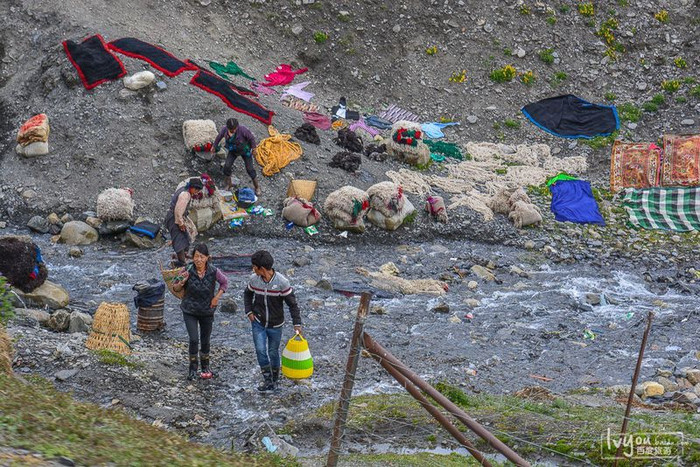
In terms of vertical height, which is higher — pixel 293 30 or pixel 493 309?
pixel 293 30

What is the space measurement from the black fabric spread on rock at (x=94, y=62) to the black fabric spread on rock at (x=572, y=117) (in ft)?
27.1

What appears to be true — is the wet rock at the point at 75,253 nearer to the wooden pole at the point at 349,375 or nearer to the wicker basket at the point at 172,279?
the wicker basket at the point at 172,279

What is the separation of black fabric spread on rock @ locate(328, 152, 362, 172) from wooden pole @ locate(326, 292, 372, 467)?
8.81m

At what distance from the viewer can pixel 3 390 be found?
5762 mm

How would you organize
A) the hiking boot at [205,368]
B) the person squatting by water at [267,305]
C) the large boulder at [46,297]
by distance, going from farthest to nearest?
the large boulder at [46,297], the hiking boot at [205,368], the person squatting by water at [267,305]

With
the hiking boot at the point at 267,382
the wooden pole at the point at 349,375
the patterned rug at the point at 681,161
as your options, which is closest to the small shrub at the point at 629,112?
the patterned rug at the point at 681,161

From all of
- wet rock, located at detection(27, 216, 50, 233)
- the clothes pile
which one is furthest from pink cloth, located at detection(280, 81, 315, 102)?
wet rock, located at detection(27, 216, 50, 233)

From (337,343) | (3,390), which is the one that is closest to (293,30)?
(337,343)

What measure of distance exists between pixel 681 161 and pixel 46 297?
10972mm

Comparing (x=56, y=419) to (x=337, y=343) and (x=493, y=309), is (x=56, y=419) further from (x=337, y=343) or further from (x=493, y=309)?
(x=493, y=309)

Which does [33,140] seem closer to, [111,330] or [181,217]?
[181,217]

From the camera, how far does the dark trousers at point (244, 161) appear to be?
12688 mm

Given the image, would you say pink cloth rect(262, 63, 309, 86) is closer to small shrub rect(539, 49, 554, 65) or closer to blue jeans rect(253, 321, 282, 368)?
small shrub rect(539, 49, 554, 65)

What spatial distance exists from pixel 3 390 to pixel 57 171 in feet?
25.5
